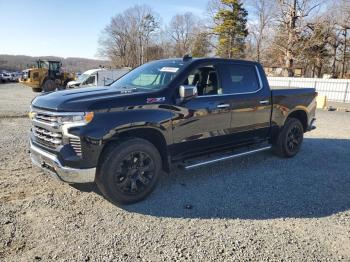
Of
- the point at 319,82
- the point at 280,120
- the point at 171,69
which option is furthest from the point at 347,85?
the point at 171,69

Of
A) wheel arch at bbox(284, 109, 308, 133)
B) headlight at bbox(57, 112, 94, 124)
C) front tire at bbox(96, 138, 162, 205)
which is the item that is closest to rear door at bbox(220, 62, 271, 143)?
wheel arch at bbox(284, 109, 308, 133)

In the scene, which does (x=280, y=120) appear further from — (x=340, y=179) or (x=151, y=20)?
(x=151, y=20)

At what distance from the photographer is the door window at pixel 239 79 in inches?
218

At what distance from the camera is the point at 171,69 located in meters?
5.12

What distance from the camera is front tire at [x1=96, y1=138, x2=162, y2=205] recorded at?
13.8ft

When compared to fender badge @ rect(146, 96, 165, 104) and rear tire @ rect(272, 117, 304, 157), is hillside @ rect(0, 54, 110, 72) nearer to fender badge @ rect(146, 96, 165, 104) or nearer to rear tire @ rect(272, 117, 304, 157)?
rear tire @ rect(272, 117, 304, 157)

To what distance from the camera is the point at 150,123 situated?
443cm

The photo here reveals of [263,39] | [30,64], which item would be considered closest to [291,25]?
[263,39]

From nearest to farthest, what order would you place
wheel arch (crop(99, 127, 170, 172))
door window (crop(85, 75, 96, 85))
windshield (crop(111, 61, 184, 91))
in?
wheel arch (crop(99, 127, 170, 172)) < windshield (crop(111, 61, 184, 91)) < door window (crop(85, 75, 96, 85))

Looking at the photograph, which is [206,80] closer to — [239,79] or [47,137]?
[239,79]

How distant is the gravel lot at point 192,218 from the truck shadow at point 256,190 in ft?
Result: 0.05

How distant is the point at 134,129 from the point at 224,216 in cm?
161

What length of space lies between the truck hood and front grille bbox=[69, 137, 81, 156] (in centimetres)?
36

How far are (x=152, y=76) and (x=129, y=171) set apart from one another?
166 cm
